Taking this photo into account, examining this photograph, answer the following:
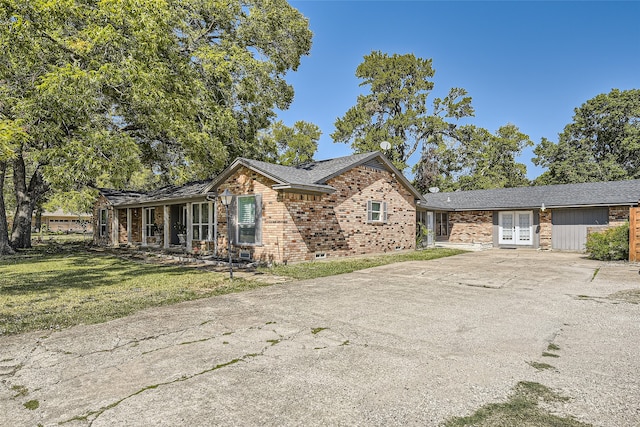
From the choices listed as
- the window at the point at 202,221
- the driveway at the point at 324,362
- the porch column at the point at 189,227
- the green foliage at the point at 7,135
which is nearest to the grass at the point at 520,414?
the driveway at the point at 324,362

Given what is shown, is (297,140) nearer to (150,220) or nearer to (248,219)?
(150,220)

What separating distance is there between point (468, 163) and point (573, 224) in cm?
1906

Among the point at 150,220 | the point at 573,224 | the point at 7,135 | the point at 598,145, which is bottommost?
the point at 573,224

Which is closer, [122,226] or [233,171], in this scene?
[233,171]

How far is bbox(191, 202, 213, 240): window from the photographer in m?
16.1

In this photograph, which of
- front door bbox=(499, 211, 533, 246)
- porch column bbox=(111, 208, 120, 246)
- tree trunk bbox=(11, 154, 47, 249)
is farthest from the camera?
porch column bbox=(111, 208, 120, 246)

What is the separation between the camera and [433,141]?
3775 centimetres

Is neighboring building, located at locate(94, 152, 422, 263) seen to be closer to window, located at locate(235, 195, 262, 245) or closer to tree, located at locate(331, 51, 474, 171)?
window, located at locate(235, 195, 262, 245)

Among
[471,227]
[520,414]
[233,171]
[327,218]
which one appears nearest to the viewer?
[520,414]

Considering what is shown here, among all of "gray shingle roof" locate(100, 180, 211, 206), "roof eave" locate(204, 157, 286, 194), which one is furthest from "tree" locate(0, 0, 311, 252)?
"gray shingle roof" locate(100, 180, 211, 206)

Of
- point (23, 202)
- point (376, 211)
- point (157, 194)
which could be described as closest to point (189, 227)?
point (157, 194)

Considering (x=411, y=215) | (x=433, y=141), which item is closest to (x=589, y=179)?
(x=433, y=141)

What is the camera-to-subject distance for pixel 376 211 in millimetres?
16594

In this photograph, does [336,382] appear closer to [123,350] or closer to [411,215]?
[123,350]
